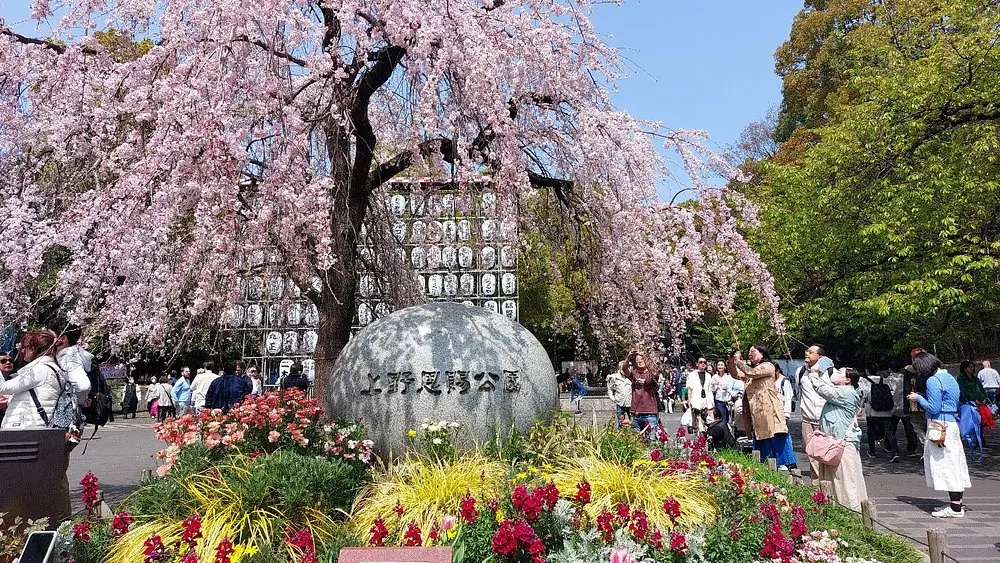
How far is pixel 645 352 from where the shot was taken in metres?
11.5

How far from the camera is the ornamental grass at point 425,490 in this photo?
560cm

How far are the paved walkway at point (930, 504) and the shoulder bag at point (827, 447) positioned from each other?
2.51ft

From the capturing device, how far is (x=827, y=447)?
828 cm

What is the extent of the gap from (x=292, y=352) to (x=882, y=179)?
17106 millimetres

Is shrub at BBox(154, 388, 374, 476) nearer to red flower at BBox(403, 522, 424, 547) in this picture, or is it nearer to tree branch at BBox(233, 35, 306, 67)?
red flower at BBox(403, 522, 424, 547)

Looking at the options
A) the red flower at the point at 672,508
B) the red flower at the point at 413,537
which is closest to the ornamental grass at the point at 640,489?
the red flower at the point at 672,508

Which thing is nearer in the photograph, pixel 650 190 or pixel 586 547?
pixel 586 547

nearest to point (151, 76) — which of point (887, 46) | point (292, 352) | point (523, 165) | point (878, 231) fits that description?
point (523, 165)

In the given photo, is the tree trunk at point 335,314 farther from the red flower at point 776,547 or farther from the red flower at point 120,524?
the red flower at point 776,547

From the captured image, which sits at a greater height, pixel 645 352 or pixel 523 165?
pixel 523 165

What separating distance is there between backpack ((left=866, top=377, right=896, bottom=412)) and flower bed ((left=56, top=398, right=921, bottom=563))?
8.11 metres

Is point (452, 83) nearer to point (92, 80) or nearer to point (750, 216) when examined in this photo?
point (92, 80)

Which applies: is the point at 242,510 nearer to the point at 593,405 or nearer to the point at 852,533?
the point at 852,533

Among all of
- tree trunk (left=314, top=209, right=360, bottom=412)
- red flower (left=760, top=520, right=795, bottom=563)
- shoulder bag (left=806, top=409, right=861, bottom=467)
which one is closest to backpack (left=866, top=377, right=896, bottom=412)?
shoulder bag (left=806, top=409, right=861, bottom=467)
